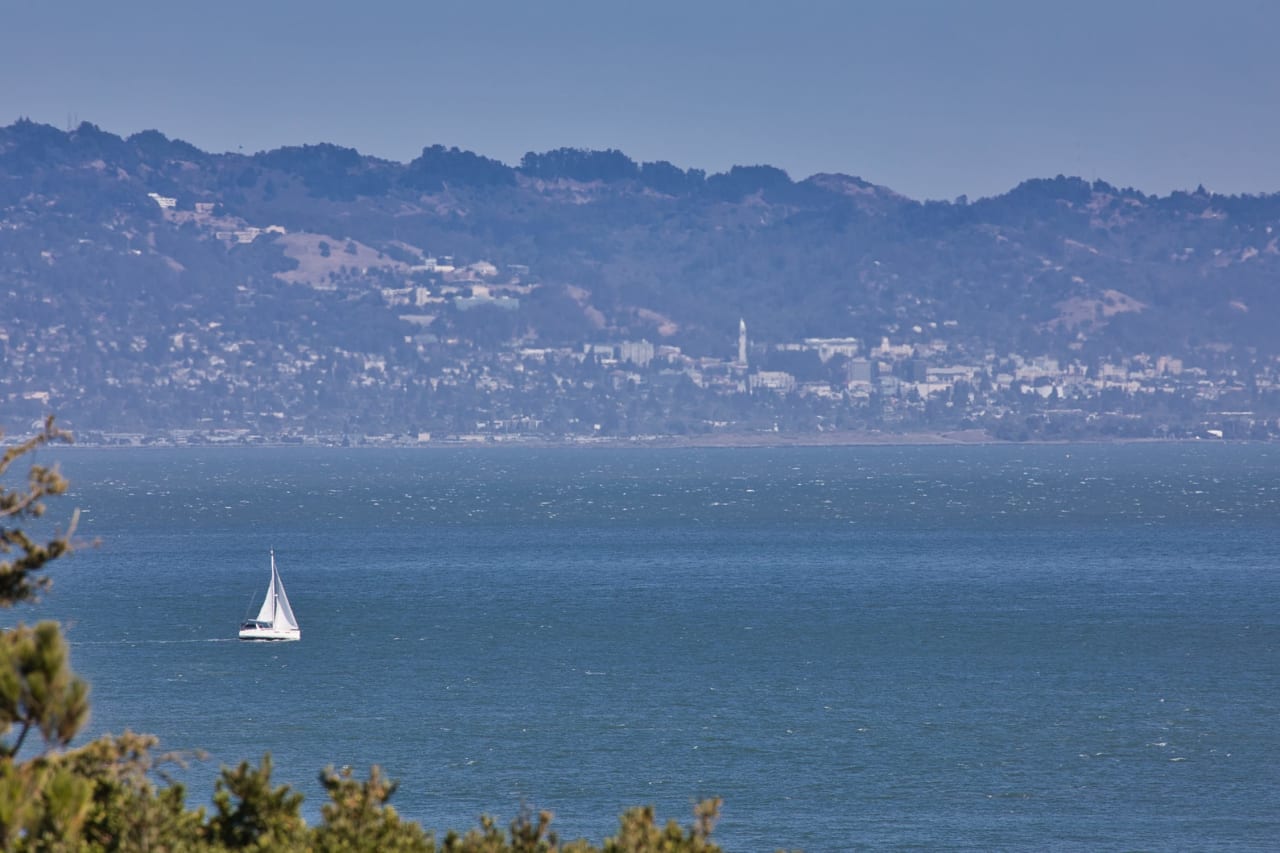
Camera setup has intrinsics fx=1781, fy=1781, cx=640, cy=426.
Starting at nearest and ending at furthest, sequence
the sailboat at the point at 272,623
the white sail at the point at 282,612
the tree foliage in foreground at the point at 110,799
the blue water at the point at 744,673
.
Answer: the tree foliage in foreground at the point at 110,799
the blue water at the point at 744,673
the sailboat at the point at 272,623
the white sail at the point at 282,612

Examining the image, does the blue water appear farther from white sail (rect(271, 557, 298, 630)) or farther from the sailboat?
white sail (rect(271, 557, 298, 630))

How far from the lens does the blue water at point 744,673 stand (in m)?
44.7

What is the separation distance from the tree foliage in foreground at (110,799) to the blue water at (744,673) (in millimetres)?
5753

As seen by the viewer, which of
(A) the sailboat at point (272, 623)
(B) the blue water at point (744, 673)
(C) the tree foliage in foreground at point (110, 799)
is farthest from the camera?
(A) the sailboat at point (272, 623)

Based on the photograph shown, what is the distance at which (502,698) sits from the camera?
195 feet

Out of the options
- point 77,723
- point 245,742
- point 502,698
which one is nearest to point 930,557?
point 502,698

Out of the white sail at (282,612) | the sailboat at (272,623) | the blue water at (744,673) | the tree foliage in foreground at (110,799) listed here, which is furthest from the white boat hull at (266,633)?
the tree foliage in foreground at (110,799)

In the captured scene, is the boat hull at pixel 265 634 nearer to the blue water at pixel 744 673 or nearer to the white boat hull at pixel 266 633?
the white boat hull at pixel 266 633

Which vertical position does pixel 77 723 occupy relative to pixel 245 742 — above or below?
above

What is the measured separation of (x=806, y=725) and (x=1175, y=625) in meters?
31.4

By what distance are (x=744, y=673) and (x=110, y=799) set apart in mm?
47325

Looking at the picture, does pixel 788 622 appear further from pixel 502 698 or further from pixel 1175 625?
pixel 502 698

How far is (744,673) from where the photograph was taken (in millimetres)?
65312

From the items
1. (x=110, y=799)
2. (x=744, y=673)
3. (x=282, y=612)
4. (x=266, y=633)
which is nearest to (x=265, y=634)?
(x=266, y=633)
